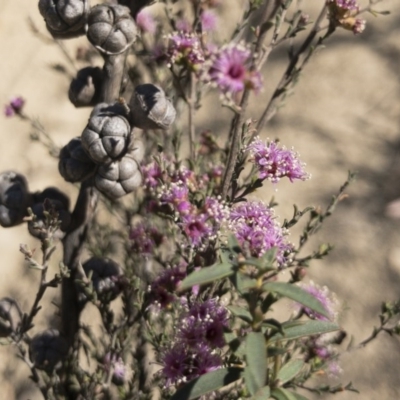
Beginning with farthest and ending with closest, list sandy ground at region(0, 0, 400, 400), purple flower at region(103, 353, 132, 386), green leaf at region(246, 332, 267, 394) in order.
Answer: sandy ground at region(0, 0, 400, 400) → purple flower at region(103, 353, 132, 386) → green leaf at region(246, 332, 267, 394)

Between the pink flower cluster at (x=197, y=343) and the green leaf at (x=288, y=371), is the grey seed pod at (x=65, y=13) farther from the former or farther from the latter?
the green leaf at (x=288, y=371)

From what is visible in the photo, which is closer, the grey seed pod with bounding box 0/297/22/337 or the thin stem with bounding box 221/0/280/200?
the thin stem with bounding box 221/0/280/200

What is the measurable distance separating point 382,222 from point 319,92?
40 cm

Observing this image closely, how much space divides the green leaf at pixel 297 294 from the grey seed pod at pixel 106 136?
0.29 m

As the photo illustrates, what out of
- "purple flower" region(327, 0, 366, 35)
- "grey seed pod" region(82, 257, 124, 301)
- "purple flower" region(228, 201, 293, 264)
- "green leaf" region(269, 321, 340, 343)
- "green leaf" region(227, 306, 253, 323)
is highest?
"purple flower" region(327, 0, 366, 35)

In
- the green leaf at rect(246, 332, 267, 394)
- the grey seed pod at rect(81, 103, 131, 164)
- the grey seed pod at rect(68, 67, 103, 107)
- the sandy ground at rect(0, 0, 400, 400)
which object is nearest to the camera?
the green leaf at rect(246, 332, 267, 394)

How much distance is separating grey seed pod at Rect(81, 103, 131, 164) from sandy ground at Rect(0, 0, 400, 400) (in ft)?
2.77

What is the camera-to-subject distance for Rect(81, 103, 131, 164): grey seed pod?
29.3 inches

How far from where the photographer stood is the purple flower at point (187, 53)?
79cm

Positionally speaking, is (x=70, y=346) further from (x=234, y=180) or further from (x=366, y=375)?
(x=366, y=375)

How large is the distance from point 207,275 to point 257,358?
86 mm

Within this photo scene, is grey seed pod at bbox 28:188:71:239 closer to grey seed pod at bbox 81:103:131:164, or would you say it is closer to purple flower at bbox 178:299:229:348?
grey seed pod at bbox 81:103:131:164

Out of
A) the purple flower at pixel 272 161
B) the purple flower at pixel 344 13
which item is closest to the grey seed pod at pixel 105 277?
the purple flower at pixel 272 161

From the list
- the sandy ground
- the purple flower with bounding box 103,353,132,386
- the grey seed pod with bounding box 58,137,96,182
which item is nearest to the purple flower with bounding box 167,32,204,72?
the grey seed pod with bounding box 58,137,96,182
